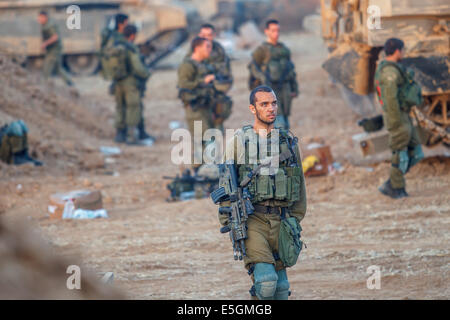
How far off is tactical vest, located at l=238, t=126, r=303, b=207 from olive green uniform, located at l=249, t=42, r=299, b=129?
4590mm

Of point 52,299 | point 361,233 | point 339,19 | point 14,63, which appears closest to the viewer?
point 52,299

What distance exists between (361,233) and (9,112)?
6436 millimetres

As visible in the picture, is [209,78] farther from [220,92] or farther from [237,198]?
[237,198]

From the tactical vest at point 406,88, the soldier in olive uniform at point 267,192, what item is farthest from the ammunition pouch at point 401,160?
the soldier in olive uniform at point 267,192

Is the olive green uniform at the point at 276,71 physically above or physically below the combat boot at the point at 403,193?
above

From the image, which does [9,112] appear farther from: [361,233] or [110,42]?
[361,233]

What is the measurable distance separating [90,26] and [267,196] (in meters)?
15.1

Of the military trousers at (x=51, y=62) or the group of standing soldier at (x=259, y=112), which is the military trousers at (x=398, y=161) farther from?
the military trousers at (x=51, y=62)

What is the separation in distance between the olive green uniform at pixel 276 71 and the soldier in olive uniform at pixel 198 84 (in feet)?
3.63

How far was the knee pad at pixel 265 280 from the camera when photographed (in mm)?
3938

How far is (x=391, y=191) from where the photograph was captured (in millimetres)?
7277

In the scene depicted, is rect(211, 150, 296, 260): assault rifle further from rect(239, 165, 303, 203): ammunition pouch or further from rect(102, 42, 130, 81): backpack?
rect(102, 42, 130, 81): backpack
